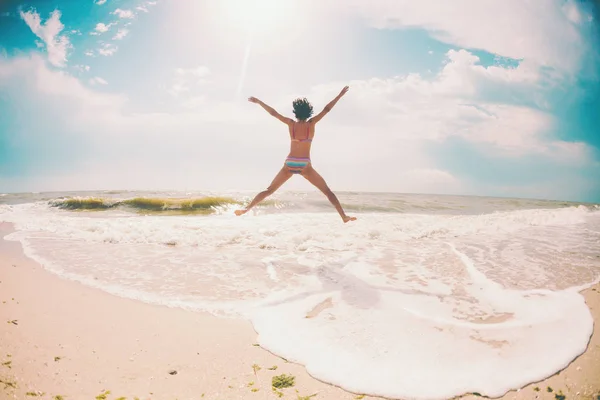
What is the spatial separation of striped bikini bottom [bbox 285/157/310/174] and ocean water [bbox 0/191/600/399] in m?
1.75

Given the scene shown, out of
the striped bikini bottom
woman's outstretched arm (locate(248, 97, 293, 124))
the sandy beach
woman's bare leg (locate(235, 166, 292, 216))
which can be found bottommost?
the sandy beach

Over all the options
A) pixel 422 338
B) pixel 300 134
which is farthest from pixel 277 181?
pixel 422 338

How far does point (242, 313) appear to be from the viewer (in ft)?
11.6

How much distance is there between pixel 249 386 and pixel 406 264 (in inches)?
161

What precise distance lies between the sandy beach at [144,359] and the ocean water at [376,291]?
14cm

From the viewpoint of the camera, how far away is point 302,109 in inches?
267

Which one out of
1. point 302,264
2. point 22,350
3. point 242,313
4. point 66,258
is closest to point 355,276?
point 302,264

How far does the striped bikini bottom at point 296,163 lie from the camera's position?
6.77 meters

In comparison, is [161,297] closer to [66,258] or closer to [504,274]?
[66,258]

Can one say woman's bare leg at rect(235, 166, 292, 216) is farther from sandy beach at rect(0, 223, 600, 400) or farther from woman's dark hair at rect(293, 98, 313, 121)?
sandy beach at rect(0, 223, 600, 400)

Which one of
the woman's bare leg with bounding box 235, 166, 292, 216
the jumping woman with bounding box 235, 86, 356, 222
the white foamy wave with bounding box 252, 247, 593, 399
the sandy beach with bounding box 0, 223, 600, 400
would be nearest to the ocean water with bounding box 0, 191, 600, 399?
the white foamy wave with bounding box 252, 247, 593, 399

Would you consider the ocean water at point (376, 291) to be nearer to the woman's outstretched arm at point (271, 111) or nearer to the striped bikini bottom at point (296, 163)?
the striped bikini bottom at point (296, 163)

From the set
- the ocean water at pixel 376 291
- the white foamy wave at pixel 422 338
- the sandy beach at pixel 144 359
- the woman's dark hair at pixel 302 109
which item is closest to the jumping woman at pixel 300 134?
the woman's dark hair at pixel 302 109

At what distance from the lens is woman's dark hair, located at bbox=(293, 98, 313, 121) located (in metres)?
6.70
